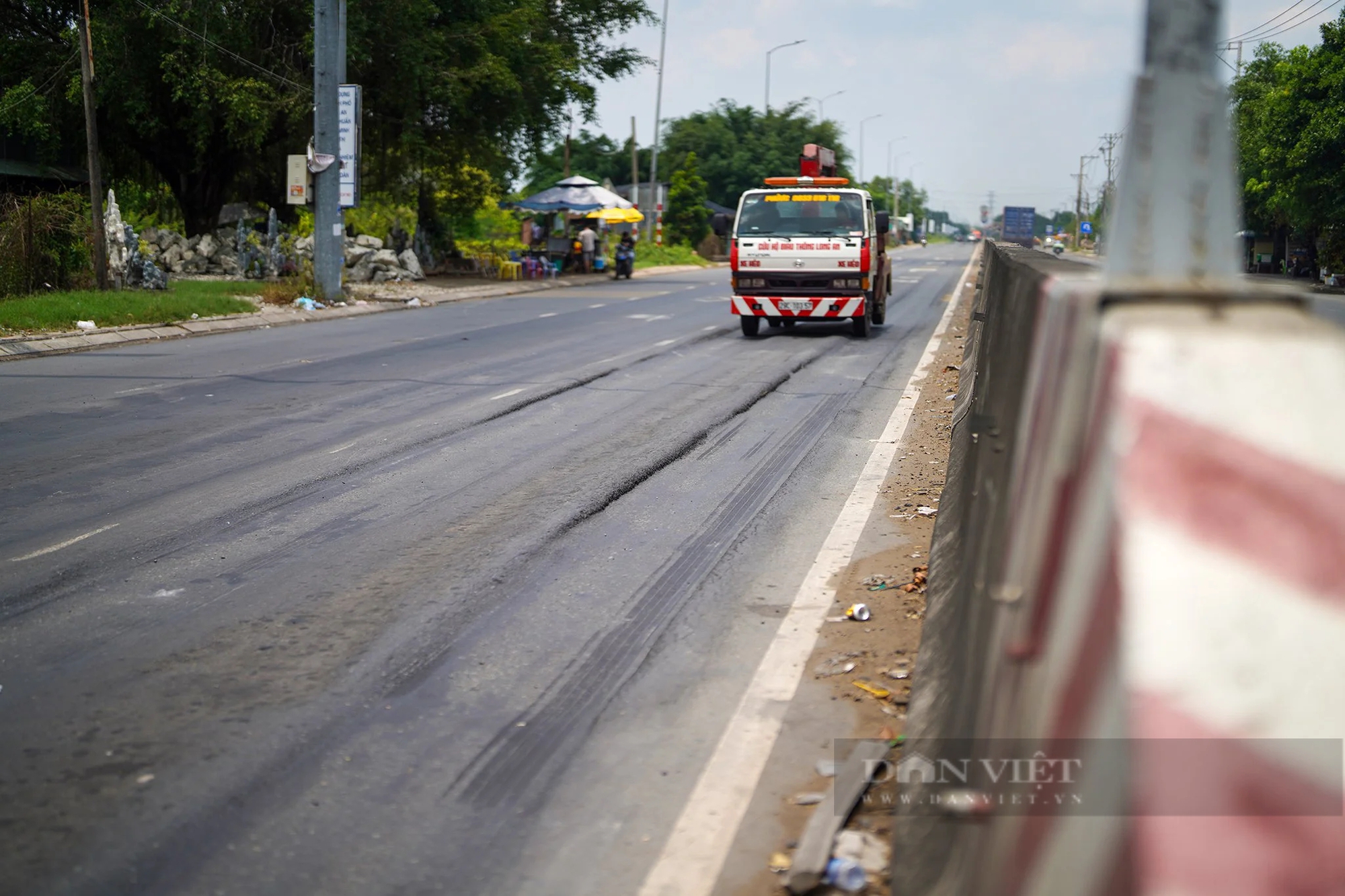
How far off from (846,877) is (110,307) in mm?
18867

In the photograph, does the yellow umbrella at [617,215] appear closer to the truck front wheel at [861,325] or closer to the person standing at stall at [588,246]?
the person standing at stall at [588,246]

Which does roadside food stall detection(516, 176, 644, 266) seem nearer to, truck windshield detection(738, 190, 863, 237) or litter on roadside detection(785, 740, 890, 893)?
truck windshield detection(738, 190, 863, 237)

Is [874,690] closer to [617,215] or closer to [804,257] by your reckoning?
[804,257]

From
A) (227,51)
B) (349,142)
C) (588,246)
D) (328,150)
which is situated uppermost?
(227,51)

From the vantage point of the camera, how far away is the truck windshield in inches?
774

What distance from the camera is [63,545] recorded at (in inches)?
266

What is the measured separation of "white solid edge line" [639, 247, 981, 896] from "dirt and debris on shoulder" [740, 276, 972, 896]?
3.9 inches

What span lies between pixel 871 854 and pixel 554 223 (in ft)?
145

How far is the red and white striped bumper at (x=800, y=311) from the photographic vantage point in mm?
19234

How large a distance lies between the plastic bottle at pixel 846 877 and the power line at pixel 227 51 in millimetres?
28638

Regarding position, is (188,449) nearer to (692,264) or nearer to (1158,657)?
(1158,657)

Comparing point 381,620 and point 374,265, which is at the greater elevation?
point 374,265

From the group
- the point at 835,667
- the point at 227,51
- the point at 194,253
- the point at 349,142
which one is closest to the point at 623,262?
the point at 194,253

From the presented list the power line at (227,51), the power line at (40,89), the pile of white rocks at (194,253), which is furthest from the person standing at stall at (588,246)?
the power line at (40,89)
